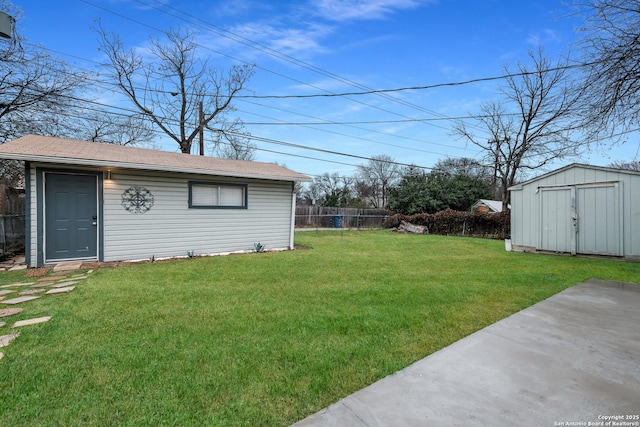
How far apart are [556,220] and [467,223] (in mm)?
7614

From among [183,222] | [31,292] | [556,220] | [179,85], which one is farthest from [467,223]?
[179,85]

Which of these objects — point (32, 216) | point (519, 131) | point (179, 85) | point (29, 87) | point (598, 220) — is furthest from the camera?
point (519, 131)

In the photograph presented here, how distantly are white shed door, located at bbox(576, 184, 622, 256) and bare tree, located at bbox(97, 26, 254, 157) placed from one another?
614 inches

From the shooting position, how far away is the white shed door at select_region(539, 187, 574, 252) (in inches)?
336

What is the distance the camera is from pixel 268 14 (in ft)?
33.2

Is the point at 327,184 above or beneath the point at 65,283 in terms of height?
above

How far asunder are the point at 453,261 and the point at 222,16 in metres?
11.1

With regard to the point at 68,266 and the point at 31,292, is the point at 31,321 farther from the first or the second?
the point at 68,266

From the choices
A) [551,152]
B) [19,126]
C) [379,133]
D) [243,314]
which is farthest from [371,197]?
[243,314]

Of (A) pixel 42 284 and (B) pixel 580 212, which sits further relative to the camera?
(B) pixel 580 212

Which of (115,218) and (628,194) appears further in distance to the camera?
(628,194)

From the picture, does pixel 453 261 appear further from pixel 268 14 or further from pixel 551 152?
pixel 551 152

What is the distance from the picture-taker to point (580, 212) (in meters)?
8.31

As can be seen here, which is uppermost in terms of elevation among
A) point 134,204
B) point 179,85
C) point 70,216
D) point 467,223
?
point 179,85
